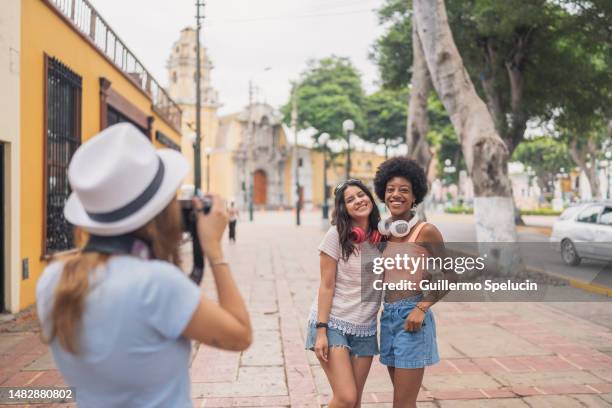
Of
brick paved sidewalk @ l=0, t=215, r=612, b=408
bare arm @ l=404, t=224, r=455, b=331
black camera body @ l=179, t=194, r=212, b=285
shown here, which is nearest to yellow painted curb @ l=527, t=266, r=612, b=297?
brick paved sidewalk @ l=0, t=215, r=612, b=408

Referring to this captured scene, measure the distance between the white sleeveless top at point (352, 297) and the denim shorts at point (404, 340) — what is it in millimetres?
72

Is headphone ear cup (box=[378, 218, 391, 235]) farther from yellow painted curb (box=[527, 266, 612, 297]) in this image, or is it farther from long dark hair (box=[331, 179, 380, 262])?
yellow painted curb (box=[527, 266, 612, 297])

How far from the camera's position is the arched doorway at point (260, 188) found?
56.3 metres

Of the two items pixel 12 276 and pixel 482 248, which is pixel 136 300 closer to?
pixel 12 276

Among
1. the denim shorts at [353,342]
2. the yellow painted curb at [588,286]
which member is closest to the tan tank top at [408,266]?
the denim shorts at [353,342]

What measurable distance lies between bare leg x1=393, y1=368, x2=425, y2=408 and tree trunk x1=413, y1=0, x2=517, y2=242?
271 inches

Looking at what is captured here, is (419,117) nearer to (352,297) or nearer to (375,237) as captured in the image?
(375,237)

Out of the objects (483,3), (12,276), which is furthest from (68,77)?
(483,3)

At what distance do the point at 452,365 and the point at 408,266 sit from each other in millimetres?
2494

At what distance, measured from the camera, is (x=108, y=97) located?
10516mm

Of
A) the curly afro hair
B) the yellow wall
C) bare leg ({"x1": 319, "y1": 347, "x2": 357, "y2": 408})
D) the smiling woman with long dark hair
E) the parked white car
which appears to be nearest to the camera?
bare leg ({"x1": 319, "y1": 347, "x2": 357, "y2": 408})

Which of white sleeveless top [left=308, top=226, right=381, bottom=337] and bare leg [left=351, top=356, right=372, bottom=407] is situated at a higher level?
white sleeveless top [left=308, top=226, right=381, bottom=337]

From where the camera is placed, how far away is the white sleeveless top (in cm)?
278

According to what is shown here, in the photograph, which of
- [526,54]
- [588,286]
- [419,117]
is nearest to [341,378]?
[588,286]
